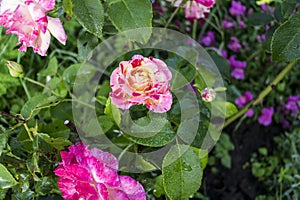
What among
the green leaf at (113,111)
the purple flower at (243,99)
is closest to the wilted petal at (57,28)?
the green leaf at (113,111)

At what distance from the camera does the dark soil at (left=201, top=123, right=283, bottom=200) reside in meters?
1.65

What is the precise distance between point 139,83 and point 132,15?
120mm

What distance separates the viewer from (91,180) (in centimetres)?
79

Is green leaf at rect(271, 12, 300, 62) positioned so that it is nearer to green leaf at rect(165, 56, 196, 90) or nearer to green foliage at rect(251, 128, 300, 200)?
green leaf at rect(165, 56, 196, 90)

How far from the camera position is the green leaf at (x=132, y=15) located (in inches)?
34.0

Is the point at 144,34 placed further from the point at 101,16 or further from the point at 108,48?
the point at 108,48

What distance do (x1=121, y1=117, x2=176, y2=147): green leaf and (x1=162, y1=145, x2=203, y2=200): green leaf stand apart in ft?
0.10

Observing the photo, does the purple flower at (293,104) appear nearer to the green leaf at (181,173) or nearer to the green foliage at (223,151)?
the green foliage at (223,151)

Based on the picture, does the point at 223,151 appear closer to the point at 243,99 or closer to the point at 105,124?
the point at 243,99

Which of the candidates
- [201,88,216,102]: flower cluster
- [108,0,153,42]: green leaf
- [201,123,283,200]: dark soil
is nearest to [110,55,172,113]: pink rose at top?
[108,0,153,42]: green leaf

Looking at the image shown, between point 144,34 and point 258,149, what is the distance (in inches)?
38.6

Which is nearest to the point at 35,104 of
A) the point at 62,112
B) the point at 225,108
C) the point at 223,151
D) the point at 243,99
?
the point at 62,112

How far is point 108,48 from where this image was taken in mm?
1677

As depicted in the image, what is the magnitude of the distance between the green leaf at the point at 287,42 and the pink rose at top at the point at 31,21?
354 mm
